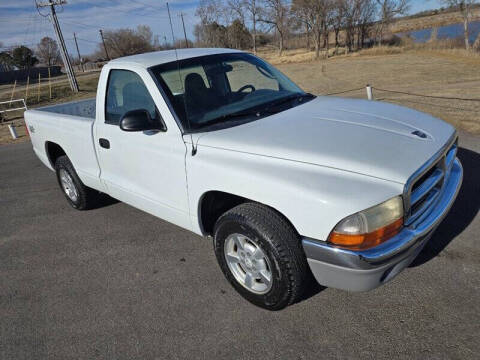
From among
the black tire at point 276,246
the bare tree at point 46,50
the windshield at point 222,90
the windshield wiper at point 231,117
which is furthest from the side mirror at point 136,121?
the bare tree at point 46,50

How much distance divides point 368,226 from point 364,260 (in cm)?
20

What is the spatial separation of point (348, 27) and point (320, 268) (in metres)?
42.4

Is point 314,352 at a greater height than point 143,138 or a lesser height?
lesser

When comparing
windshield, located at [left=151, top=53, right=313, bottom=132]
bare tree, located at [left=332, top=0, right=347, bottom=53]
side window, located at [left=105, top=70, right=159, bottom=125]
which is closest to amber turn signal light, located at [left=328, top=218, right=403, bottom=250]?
windshield, located at [left=151, top=53, right=313, bottom=132]

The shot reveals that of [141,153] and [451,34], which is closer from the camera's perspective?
[141,153]

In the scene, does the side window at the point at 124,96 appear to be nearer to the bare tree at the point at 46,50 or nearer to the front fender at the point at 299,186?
the front fender at the point at 299,186

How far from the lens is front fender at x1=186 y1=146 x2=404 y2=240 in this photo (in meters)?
2.07

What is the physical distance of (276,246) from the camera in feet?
7.64

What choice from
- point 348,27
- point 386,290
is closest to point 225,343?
point 386,290

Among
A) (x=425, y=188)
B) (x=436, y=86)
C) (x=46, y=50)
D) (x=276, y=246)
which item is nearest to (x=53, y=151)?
(x=276, y=246)

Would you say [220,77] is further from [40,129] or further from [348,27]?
[348,27]

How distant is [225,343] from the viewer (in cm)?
248

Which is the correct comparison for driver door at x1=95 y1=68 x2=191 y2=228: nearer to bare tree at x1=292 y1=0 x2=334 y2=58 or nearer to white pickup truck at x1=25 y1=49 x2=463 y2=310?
white pickup truck at x1=25 y1=49 x2=463 y2=310

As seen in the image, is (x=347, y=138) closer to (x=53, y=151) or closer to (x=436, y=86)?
(x=53, y=151)
